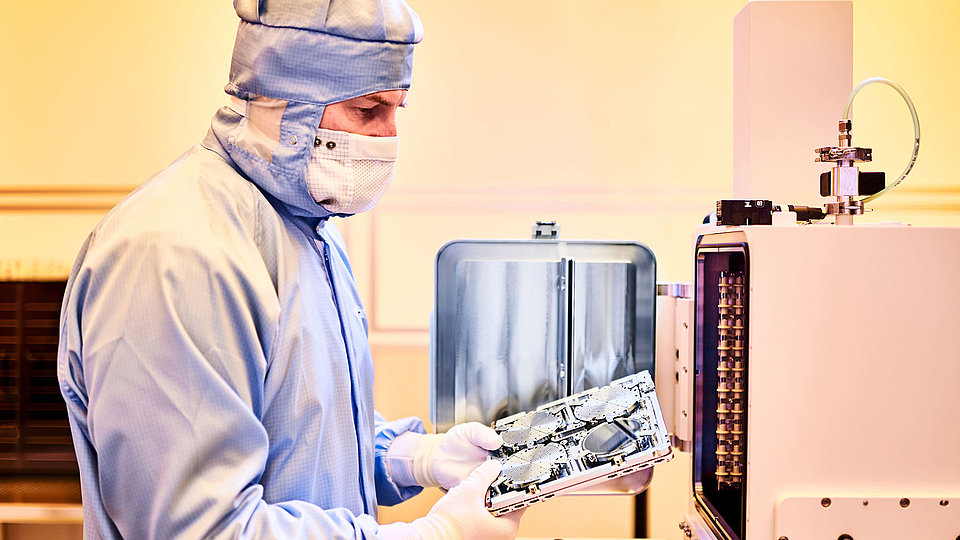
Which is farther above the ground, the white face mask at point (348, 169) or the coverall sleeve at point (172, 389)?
the white face mask at point (348, 169)

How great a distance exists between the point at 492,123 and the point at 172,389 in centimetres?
131

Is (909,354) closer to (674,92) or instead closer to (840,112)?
(840,112)

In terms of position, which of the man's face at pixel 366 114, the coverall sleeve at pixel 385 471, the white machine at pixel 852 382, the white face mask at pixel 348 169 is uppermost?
the man's face at pixel 366 114

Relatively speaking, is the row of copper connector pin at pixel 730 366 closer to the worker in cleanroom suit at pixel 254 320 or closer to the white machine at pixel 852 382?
the white machine at pixel 852 382

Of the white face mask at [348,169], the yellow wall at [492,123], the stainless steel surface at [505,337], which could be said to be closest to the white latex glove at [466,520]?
the stainless steel surface at [505,337]

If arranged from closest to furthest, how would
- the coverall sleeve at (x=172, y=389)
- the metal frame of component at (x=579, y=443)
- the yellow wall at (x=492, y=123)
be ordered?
the coverall sleeve at (x=172, y=389) → the metal frame of component at (x=579, y=443) → the yellow wall at (x=492, y=123)

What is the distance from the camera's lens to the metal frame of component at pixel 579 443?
3.18 feet

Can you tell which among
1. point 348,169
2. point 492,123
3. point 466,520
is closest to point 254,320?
point 348,169

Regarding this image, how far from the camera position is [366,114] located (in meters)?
0.90

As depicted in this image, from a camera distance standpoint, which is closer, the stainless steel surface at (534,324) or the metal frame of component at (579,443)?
the metal frame of component at (579,443)

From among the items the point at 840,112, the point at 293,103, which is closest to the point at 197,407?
the point at 293,103

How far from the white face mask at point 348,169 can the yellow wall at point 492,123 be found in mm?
926

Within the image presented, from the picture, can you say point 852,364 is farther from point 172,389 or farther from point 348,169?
point 172,389

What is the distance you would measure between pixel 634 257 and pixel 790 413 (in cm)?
47
